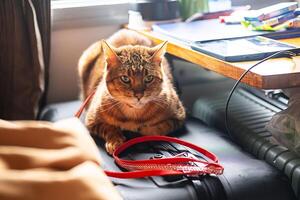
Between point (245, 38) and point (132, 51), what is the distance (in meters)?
0.34

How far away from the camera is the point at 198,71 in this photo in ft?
6.13

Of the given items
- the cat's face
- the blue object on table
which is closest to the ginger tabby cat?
the cat's face

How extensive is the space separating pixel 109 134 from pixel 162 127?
0.17m

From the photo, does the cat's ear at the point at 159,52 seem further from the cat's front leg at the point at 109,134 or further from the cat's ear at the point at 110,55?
the cat's front leg at the point at 109,134

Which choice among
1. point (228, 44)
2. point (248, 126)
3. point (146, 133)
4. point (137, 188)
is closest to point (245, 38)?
point (228, 44)

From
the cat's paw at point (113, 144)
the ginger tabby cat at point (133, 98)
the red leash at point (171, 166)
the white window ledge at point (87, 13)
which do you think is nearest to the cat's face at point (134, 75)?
the ginger tabby cat at point (133, 98)

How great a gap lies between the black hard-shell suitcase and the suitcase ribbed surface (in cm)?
4

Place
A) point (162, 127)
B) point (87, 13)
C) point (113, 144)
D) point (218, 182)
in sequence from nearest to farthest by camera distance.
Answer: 1. point (218, 182)
2. point (113, 144)
3. point (162, 127)
4. point (87, 13)

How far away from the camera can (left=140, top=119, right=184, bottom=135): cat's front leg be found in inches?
48.2

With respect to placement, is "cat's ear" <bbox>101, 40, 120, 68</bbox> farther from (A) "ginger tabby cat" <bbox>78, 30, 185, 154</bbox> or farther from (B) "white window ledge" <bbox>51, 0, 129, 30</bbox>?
(B) "white window ledge" <bbox>51, 0, 129, 30</bbox>

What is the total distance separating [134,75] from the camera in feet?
3.91

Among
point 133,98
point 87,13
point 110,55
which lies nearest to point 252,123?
point 133,98

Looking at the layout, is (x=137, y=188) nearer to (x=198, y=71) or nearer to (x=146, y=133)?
(x=146, y=133)

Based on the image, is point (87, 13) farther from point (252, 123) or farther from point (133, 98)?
point (252, 123)
